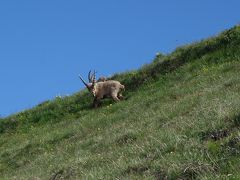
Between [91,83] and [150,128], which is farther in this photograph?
[91,83]

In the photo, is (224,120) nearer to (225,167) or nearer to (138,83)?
(225,167)

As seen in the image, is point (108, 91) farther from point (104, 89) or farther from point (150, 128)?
point (150, 128)

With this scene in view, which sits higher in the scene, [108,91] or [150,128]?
[108,91]

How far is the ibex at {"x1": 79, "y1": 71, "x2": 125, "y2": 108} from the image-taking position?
81.2 ft

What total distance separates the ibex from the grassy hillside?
34 cm

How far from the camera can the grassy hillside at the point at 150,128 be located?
878 cm

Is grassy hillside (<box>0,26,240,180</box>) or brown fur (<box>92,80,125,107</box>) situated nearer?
grassy hillside (<box>0,26,240,180</box>)

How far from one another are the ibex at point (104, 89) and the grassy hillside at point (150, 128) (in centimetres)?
34

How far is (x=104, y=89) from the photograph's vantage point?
25516 mm

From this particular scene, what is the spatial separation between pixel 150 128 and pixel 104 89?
12183 millimetres

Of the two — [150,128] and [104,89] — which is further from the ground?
[104,89]

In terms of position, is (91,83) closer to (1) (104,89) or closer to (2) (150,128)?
(1) (104,89)

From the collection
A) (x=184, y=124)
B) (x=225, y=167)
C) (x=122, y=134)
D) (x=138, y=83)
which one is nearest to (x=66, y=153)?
(x=122, y=134)

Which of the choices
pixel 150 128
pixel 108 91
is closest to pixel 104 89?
pixel 108 91
